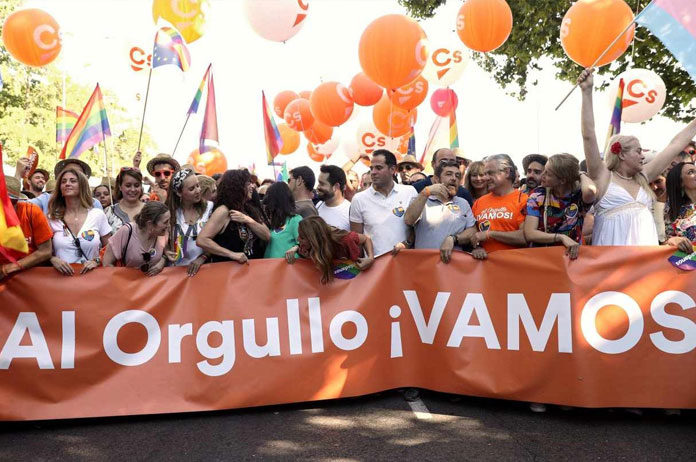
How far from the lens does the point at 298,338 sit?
4996 millimetres

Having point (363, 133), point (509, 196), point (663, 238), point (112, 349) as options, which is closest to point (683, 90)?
point (363, 133)

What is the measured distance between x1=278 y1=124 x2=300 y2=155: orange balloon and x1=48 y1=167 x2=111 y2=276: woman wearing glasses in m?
11.8

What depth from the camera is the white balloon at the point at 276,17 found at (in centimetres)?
955

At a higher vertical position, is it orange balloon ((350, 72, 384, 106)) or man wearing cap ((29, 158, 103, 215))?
orange balloon ((350, 72, 384, 106))

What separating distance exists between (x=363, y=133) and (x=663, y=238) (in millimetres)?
11376

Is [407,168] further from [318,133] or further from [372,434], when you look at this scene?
[318,133]

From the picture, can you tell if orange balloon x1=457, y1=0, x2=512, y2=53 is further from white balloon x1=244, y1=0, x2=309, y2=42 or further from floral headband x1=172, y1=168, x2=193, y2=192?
floral headband x1=172, y1=168, x2=193, y2=192

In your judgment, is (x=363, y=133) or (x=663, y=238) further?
(x=363, y=133)

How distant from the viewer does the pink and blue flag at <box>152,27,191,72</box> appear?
10258 mm

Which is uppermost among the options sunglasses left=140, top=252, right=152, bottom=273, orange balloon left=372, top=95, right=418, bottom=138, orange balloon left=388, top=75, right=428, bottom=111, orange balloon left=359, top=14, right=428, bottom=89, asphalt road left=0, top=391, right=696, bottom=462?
orange balloon left=359, top=14, right=428, bottom=89

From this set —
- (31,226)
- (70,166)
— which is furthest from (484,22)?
(31,226)

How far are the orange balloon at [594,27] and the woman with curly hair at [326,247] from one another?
16.9ft

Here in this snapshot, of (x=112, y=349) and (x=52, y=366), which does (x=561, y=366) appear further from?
(x=52, y=366)

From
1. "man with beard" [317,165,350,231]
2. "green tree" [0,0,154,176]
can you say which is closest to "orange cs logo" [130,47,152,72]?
"man with beard" [317,165,350,231]
